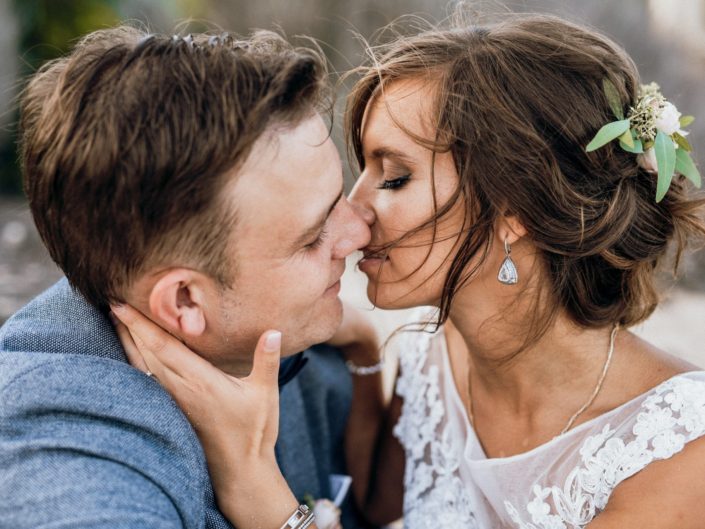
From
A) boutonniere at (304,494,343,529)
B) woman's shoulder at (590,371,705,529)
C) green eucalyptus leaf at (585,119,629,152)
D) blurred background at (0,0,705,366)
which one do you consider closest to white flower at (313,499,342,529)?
boutonniere at (304,494,343,529)

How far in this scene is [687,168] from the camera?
239cm

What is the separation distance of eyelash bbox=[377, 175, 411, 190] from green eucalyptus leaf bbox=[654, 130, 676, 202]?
2.64ft

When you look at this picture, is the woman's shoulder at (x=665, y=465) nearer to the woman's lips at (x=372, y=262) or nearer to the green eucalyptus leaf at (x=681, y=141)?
the green eucalyptus leaf at (x=681, y=141)

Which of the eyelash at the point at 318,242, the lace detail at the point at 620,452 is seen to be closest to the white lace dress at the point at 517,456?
the lace detail at the point at 620,452

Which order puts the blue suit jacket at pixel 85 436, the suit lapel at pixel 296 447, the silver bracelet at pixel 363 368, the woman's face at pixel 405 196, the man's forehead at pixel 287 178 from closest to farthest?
the blue suit jacket at pixel 85 436 → the man's forehead at pixel 287 178 → the woman's face at pixel 405 196 → the suit lapel at pixel 296 447 → the silver bracelet at pixel 363 368

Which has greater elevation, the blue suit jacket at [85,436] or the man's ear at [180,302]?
the man's ear at [180,302]

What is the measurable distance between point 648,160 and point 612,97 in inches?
10.2

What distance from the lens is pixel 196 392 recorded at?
210 cm

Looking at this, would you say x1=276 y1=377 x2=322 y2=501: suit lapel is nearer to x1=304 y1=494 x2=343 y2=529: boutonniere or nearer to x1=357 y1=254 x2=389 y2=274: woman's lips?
x1=304 y1=494 x2=343 y2=529: boutonniere

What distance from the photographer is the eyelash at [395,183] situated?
244 centimetres

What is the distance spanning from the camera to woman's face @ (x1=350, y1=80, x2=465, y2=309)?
2.38m

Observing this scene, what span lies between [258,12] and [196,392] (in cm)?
754

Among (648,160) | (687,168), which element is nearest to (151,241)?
(648,160)

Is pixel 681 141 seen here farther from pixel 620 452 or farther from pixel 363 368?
pixel 363 368
